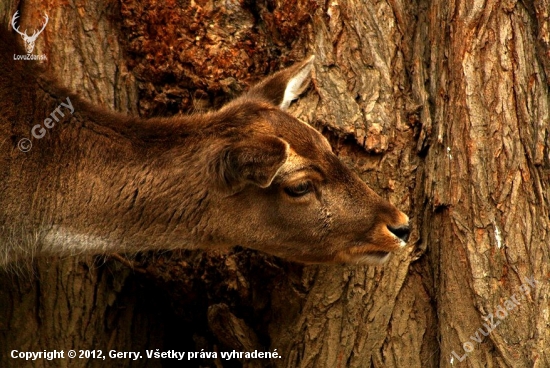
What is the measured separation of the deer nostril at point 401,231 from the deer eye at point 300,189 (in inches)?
26.7

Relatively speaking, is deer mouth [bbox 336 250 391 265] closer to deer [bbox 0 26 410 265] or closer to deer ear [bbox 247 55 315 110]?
deer [bbox 0 26 410 265]

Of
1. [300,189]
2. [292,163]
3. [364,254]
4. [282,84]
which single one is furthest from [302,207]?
[282,84]

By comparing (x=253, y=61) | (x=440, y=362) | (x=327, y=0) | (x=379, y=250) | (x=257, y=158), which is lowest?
(x=440, y=362)

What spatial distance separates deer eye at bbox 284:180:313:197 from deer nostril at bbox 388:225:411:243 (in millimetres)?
679

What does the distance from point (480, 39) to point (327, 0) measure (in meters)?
1.30

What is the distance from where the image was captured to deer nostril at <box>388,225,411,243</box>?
253 inches

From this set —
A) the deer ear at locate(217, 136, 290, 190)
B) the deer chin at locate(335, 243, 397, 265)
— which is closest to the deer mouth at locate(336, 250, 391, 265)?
the deer chin at locate(335, 243, 397, 265)

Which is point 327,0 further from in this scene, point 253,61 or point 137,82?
point 137,82

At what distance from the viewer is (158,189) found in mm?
6426

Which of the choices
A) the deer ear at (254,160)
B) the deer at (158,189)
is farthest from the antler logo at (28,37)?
the deer ear at (254,160)

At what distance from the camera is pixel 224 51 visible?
7.27 m

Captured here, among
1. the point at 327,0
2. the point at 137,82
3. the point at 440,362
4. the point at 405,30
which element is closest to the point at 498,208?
the point at 440,362

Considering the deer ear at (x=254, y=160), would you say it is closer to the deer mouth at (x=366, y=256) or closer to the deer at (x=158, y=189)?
the deer at (x=158, y=189)

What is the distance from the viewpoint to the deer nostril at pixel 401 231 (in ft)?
21.1
